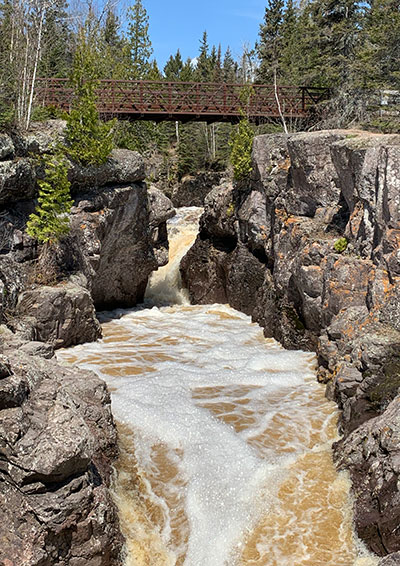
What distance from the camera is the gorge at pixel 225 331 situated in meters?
5.83

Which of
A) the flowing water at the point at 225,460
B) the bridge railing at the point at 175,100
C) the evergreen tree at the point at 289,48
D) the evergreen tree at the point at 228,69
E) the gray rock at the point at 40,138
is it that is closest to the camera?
the flowing water at the point at 225,460

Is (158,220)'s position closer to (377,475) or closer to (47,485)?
(377,475)

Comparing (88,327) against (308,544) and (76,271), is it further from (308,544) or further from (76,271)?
(308,544)

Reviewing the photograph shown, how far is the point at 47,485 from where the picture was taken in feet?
18.4

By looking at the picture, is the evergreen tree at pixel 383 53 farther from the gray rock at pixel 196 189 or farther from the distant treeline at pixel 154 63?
the gray rock at pixel 196 189

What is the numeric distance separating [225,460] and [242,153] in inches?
523

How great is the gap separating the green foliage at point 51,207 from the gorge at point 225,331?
47 cm

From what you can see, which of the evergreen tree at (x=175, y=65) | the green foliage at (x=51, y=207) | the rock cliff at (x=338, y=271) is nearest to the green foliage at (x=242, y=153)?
the rock cliff at (x=338, y=271)

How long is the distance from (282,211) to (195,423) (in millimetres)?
8591

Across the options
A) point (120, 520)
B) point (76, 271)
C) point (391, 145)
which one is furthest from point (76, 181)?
point (120, 520)

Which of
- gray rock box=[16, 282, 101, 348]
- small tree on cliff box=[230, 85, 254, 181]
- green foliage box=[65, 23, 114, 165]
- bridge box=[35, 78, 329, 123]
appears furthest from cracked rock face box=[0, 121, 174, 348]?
bridge box=[35, 78, 329, 123]

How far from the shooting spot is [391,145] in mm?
10391

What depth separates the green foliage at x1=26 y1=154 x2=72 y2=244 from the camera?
13094 mm

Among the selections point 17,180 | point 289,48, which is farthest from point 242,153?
point 289,48
